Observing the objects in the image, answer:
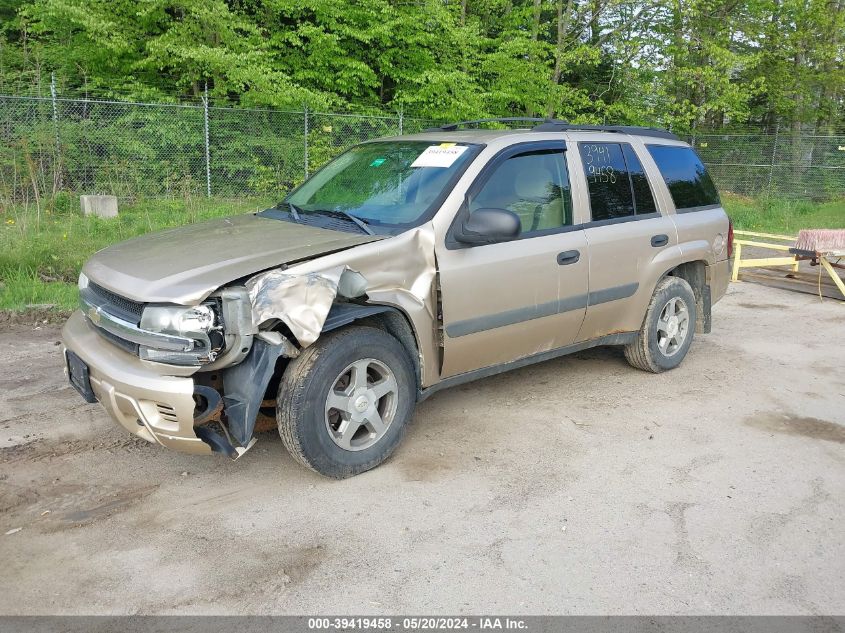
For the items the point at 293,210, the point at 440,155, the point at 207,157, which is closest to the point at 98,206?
the point at 207,157

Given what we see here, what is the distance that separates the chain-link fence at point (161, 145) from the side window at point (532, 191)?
735 centimetres

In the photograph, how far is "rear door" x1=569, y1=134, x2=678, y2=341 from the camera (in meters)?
5.03

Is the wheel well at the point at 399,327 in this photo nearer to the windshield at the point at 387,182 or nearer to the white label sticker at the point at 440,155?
the windshield at the point at 387,182

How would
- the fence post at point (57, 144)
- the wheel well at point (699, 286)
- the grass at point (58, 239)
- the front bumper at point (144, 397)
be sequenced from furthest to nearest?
the fence post at point (57, 144)
the grass at point (58, 239)
the wheel well at point (699, 286)
the front bumper at point (144, 397)

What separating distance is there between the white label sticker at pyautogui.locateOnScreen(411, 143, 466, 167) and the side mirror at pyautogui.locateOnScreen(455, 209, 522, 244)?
54cm

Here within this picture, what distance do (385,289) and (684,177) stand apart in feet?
10.8

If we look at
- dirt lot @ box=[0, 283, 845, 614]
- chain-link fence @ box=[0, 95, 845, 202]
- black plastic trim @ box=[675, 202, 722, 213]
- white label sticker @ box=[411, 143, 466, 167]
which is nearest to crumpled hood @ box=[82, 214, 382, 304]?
white label sticker @ box=[411, 143, 466, 167]

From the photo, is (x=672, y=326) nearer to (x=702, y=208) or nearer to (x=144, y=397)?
(x=702, y=208)

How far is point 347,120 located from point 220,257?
12.5 metres

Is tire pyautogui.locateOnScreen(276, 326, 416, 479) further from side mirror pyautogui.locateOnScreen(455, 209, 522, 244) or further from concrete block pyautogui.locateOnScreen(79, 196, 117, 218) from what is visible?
concrete block pyautogui.locateOnScreen(79, 196, 117, 218)

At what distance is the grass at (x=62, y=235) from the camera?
24.4 ft

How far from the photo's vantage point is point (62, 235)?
957cm

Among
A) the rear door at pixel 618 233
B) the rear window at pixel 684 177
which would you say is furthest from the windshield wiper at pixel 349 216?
the rear window at pixel 684 177

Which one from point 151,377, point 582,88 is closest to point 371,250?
point 151,377
